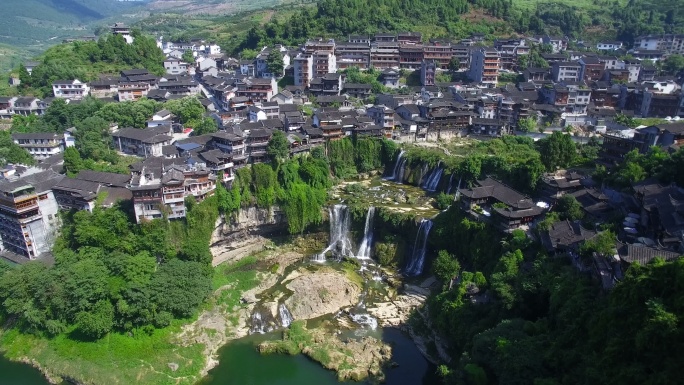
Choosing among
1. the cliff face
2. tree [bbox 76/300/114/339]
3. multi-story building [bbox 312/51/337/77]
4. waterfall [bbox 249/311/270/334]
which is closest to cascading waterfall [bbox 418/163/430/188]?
the cliff face

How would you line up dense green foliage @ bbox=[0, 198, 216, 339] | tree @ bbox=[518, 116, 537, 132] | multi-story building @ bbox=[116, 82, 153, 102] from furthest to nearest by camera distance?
1. multi-story building @ bbox=[116, 82, 153, 102]
2. tree @ bbox=[518, 116, 537, 132]
3. dense green foliage @ bbox=[0, 198, 216, 339]

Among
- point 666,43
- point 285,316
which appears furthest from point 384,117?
point 666,43

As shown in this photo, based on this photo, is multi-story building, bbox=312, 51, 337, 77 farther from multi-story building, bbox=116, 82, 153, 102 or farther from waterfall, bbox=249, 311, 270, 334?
waterfall, bbox=249, 311, 270, 334

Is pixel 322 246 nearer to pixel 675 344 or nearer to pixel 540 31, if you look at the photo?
pixel 675 344

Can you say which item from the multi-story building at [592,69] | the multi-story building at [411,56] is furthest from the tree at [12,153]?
the multi-story building at [592,69]

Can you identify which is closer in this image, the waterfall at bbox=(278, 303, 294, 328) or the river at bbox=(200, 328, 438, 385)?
the river at bbox=(200, 328, 438, 385)

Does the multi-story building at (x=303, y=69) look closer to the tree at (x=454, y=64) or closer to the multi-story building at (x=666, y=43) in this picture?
the tree at (x=454, y=64)

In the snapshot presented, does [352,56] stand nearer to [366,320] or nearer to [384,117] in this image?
[384,117]
